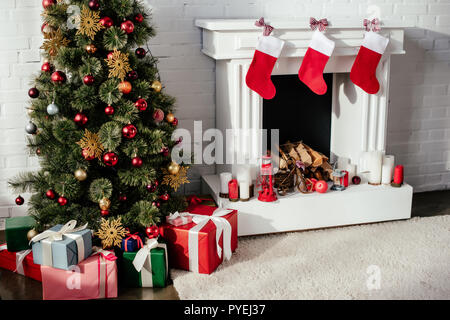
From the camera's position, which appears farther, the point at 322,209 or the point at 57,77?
the point at 322,209

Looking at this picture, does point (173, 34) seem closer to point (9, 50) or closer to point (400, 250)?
point (9, 50)

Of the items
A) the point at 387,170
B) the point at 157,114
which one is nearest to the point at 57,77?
the point at 157,114

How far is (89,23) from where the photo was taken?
2.23 meters

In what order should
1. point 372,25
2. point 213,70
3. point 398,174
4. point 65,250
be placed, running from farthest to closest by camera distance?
point 213,70 < point 398,174 < point 372,25 < point 65,250

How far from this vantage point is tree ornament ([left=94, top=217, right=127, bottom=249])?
7.62 ft

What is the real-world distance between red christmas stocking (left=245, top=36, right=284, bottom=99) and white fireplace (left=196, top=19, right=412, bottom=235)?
0.05 metres

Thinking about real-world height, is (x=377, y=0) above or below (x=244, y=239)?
above

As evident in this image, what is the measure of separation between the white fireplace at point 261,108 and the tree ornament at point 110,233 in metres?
0.64

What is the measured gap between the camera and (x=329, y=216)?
288 centimetres

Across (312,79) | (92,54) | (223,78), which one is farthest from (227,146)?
(92,54)

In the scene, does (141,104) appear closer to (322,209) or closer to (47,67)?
(47,67)

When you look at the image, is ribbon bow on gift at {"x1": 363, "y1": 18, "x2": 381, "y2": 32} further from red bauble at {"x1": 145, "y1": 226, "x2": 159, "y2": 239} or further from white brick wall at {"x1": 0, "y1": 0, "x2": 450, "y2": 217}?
red bauble at {"x1": 145, "y1": 226, "x2": 159, "y2": 239}

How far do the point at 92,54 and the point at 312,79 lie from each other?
3.73 ft

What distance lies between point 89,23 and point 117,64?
202mm
